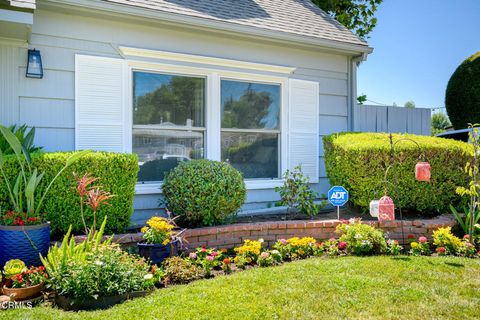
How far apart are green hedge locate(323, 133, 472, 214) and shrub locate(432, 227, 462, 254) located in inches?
32.1

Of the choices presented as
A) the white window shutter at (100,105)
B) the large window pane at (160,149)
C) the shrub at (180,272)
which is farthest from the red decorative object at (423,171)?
the white window shutter at (100,105)

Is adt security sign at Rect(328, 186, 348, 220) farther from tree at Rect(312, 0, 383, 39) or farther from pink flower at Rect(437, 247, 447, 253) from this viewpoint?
tree at Rect(312, 0, 383, 39)

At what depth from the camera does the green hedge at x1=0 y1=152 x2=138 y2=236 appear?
4.41m

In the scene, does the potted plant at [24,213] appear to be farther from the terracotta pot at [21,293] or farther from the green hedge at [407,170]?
the green hedge at [407,170]

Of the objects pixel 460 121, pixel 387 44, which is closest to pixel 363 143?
pixel 460 121

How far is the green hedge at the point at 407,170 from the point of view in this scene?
5.77m

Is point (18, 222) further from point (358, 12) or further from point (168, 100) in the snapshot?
point (358, 12)

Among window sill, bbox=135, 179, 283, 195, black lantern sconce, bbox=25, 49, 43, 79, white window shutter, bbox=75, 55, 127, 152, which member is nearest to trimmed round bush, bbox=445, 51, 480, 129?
window sill, bbox=135, 179, 283, 195

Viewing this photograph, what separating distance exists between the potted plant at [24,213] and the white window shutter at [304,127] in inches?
138

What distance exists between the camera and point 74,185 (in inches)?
178

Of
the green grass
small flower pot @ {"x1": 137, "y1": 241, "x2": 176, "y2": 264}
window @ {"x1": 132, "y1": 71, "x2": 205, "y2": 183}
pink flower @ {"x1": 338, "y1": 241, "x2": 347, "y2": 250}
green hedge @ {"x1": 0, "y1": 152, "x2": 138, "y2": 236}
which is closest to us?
the green grass

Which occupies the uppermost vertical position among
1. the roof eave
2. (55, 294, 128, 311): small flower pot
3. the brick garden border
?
the roof eave

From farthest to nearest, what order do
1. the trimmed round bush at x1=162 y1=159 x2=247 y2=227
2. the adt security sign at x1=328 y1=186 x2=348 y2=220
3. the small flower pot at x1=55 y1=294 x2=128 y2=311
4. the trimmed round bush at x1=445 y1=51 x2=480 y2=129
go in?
the trimmed round bush at x1=445 y1=51 x2=480 y2=129 < the adt security sign at x1=328 y1=186 x2=348 y2=220 < the trimmed round bush at x1=162 y1=159 x2=247 y2=227 < the small flower pot at x1=55 y1=294 x2=128 y2=311

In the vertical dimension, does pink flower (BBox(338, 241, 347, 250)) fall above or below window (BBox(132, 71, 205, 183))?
below
